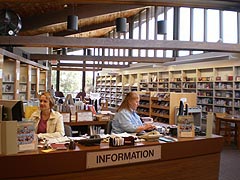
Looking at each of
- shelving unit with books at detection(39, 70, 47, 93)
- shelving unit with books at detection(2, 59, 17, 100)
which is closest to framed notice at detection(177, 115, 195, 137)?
shelving unit with books at detection(2, 59, 17, 100)

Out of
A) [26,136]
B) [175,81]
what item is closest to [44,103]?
[26,136]

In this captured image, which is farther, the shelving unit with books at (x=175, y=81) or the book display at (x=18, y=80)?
the shelving unit with books at (x=175, y=81)

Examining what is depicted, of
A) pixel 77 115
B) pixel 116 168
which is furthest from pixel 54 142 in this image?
pixel 77 115

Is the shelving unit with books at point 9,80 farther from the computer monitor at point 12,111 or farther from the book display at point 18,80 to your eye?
the computer monitor at point 12,111

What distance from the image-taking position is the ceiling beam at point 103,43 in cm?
689

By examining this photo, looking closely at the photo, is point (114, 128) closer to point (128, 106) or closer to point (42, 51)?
point (128, 106)

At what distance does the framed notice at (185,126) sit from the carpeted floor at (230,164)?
5.76 ft

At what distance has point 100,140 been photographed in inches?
112

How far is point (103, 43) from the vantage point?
7.22 meters

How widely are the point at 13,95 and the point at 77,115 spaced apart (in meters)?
3.52

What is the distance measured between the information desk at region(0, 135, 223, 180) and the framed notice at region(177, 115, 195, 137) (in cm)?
12

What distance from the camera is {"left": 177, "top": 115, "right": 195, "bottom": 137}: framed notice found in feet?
11.1

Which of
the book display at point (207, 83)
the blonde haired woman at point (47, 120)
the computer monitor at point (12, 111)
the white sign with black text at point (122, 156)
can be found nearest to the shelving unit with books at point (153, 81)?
the book display at point (207, 83)

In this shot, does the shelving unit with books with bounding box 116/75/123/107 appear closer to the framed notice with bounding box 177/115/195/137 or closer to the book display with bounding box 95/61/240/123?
the book display with bounding box 95/61/240/123
